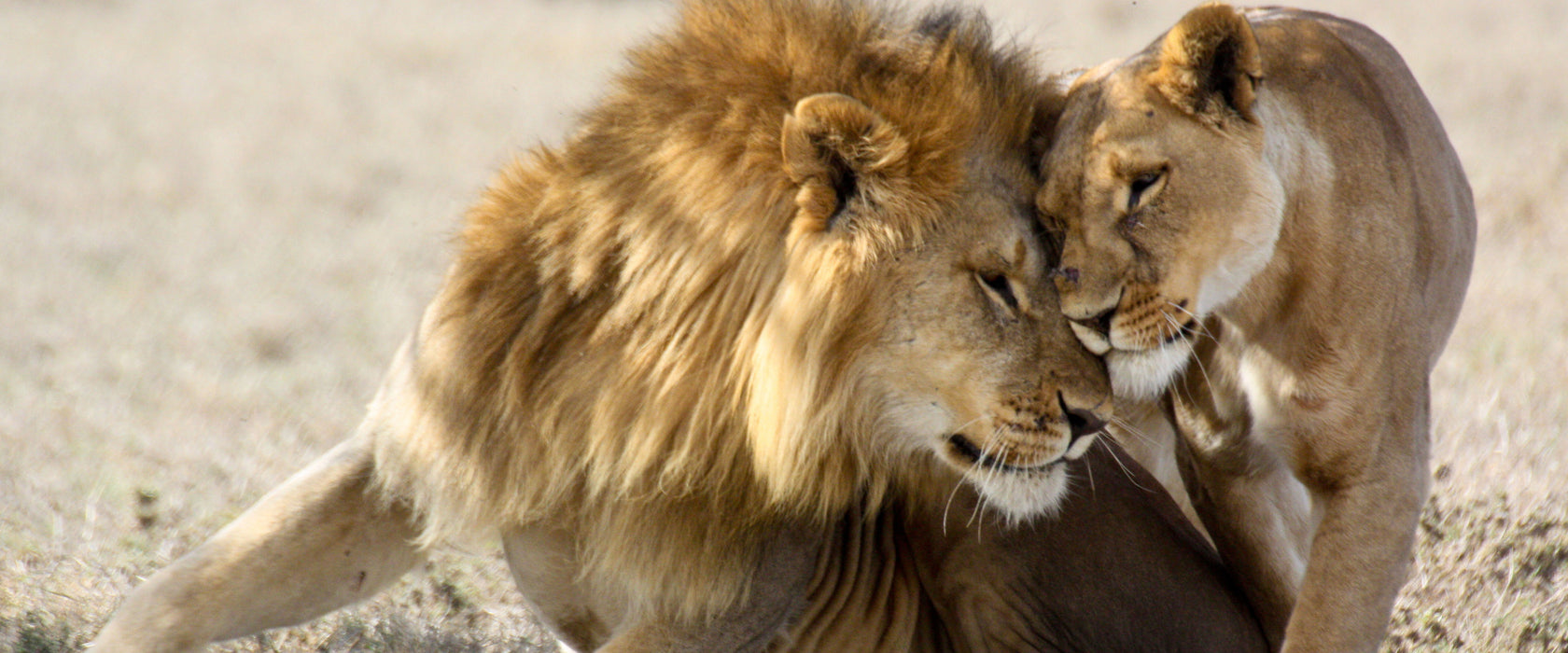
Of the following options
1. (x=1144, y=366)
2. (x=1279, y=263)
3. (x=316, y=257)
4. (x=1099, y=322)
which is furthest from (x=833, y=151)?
(x=316, y=257)

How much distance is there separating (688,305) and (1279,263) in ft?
3.40

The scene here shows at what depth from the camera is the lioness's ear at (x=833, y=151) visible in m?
2.47

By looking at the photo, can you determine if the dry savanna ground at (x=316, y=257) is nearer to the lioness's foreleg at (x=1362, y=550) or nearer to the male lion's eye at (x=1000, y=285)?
the male lion's eye at (x=1000, y=285)

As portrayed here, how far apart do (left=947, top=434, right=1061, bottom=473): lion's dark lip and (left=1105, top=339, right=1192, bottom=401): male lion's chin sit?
182mm

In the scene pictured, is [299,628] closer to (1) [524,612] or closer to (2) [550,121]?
(1) [524,612]

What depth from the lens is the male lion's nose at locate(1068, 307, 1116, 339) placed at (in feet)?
8.60

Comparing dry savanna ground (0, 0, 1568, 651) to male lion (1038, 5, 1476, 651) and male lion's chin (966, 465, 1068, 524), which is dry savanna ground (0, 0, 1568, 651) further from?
male lion's chin (966, 465, 1068, 524)

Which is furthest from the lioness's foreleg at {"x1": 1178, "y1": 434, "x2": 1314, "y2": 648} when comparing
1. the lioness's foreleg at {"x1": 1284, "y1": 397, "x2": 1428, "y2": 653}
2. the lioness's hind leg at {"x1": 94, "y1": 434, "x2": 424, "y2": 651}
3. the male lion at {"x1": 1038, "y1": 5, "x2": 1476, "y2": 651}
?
the lioness's hind leg at {"x1": 94, "y1": 434, "x2": 424, "y2": 651}

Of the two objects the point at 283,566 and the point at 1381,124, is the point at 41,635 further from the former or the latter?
the point at 1381,124

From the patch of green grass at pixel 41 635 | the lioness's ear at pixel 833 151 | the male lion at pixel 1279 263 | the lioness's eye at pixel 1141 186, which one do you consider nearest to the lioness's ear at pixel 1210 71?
the male lion at pixel 1279 263

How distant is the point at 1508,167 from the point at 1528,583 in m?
4.41

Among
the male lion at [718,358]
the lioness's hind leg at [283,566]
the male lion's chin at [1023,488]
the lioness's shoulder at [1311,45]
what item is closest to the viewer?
the male lion at [718,358]

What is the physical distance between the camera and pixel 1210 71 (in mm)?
2748

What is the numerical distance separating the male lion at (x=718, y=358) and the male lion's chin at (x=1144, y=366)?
0.23 feet
